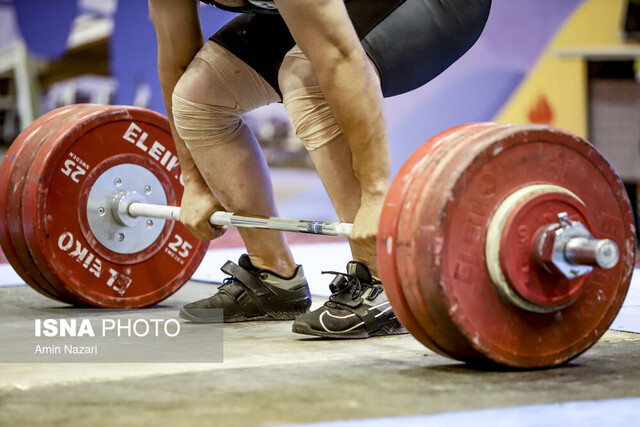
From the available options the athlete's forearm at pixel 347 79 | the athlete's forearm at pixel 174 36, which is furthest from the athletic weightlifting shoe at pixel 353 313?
the athlete's forearm at pixel 174 36

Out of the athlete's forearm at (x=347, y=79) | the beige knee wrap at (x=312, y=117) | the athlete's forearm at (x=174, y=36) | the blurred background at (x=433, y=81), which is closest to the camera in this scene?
the athlete's forearm at (x=347, y=79)

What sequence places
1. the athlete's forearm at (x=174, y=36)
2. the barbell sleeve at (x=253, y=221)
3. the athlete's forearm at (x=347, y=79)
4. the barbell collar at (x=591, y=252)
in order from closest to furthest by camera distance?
the barbell collar at (x=591, y=252) < the athlete's forearm at (x=347, y=79) < the barbell sleeve at (x=253, y=221) < the athlete's forearm at (x=174, y=36)

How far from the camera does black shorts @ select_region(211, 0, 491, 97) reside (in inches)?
69.6

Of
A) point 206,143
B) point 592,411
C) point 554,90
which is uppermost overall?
point 206,143

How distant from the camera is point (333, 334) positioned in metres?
1.70

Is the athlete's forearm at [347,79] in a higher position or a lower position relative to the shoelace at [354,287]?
higher

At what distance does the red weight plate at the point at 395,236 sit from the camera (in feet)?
4.16

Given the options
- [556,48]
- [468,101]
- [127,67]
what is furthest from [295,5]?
[556,48]

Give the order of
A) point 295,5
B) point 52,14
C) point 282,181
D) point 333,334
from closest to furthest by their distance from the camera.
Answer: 1. point 295,5
2. point 333,334
3. point 52,14
4. point 282,181

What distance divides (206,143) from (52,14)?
123 inches

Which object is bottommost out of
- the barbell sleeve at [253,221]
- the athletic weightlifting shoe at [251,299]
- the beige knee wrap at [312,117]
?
the athletic weightlifting shoe at [251,299]

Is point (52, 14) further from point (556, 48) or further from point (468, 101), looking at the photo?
point (556, 48)

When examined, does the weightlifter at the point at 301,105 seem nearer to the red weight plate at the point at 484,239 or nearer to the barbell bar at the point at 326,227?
the barbell bar at the point at 326,227

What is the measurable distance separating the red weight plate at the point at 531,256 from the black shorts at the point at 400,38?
0.62 m
